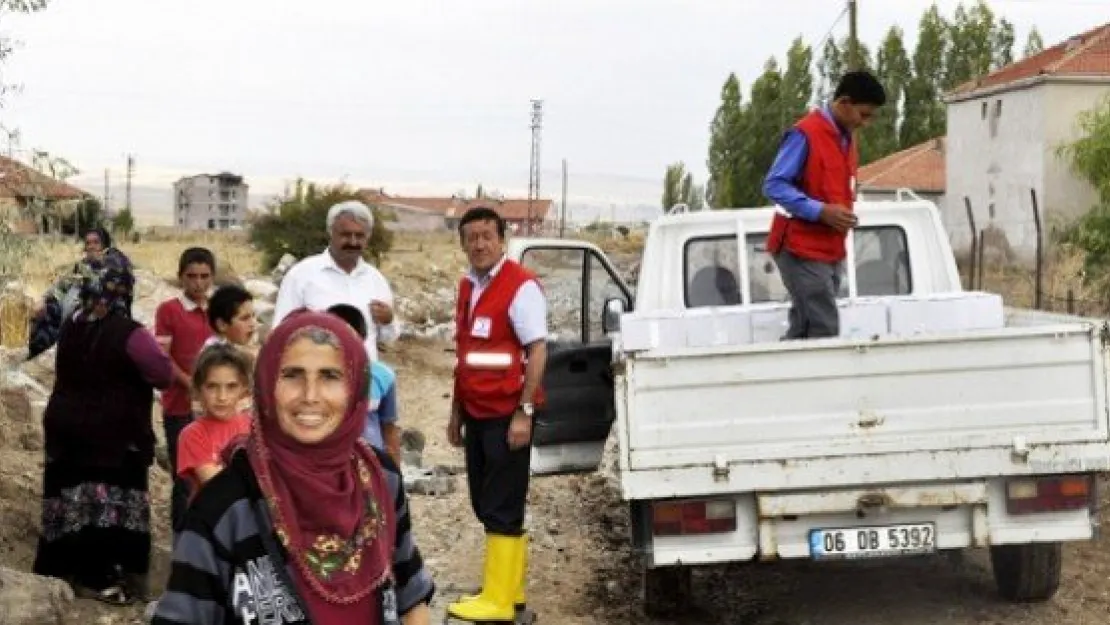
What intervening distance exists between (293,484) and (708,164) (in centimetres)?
7068

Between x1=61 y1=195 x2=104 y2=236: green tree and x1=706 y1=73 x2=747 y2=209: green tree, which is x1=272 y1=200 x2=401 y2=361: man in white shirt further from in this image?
x1=706 y1=73 x2=747 y2=209: green tree

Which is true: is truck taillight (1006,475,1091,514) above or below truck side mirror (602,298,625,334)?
below

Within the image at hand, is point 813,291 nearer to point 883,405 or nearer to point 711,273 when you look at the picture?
point 883,405

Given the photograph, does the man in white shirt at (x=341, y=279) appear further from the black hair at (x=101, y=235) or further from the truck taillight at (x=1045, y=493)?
the truck taillight at (x=1045, y=493)

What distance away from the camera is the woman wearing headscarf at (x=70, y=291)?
263 inches

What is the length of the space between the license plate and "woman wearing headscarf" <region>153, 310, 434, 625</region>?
13.6ft

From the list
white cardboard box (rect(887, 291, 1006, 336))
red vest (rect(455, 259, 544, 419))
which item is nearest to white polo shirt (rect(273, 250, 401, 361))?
red vest (rect(455, 259, 544, 419))

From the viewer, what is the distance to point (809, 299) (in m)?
7.39

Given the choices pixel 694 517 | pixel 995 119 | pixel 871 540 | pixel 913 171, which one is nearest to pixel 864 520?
pixel 871 540

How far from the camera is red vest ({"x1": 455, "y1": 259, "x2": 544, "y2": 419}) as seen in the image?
670 centimetres

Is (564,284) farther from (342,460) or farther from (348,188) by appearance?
(342,460)

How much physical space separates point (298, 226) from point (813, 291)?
34.0 metres

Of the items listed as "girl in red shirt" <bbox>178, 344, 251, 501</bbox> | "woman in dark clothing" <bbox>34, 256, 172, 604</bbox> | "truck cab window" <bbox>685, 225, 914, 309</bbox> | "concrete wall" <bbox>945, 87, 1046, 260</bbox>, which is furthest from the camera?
"concrete wall" <bbox>945, 87, 1046, 260</bbox>

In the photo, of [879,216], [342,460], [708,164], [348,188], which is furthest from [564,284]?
[708,164]
